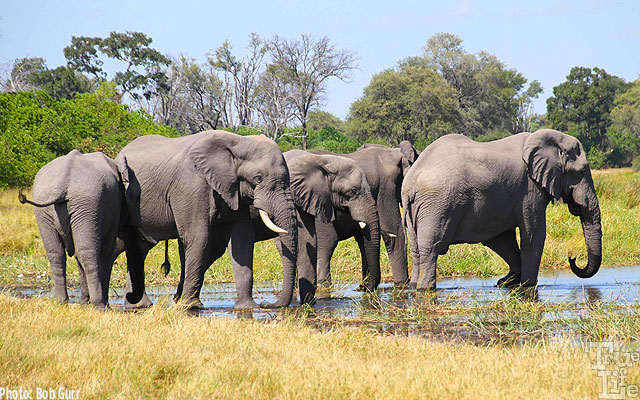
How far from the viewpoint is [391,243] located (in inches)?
469

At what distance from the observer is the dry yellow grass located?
5082 mm

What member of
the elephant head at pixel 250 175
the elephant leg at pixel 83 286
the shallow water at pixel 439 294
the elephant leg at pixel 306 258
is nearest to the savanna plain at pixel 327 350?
the shallow water at pixel 439 294

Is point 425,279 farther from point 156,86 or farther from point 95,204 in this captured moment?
point 156,86

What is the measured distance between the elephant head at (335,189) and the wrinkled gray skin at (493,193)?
0.75m

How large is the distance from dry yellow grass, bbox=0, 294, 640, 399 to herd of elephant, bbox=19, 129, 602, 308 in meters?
1.73

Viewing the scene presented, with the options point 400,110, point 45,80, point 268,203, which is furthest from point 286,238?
point 45,80

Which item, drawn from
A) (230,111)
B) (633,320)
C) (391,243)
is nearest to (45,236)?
(391,243)

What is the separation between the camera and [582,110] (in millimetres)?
66125

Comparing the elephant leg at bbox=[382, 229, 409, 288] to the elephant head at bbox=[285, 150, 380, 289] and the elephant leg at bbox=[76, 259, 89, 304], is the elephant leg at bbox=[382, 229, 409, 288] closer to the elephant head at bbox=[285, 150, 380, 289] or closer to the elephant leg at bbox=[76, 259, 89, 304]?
the elephant head at bbox=[285, 150, 380, 289]

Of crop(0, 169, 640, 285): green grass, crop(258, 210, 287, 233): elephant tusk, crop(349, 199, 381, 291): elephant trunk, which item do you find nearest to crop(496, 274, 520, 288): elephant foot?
crop(349, 199, 381, 291): elephant trunk

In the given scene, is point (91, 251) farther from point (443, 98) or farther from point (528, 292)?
point (443, 98)

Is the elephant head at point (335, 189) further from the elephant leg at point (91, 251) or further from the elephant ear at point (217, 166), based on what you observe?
the elephant leg at point (91, 251)

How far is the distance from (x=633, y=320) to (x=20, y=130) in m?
21.4

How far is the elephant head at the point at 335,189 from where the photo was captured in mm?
10672
